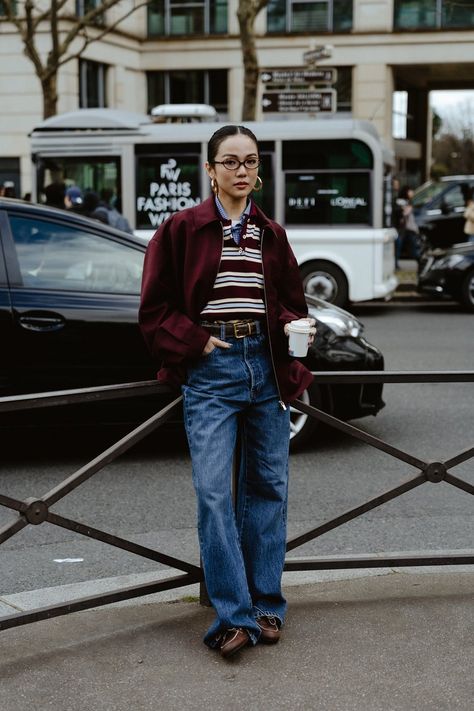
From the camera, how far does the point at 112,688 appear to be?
10.5ft

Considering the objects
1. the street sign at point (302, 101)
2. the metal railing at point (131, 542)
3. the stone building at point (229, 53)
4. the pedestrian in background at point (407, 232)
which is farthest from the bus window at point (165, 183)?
the stone building at point (229, 53)

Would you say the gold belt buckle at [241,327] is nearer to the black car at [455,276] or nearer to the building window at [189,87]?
the black car at [455,276]

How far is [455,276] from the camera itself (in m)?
14.8

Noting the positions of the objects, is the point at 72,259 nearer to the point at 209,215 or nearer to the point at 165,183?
the point at 209,215

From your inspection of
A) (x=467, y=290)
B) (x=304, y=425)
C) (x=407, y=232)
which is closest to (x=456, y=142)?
(x=407, y=232)

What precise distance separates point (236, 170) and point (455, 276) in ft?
38.9

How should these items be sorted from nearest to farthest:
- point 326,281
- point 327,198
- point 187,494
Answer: point 187,494 → point 327,198 → point 326,281

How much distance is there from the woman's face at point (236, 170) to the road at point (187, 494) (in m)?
2.04

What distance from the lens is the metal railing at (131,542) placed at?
341 centimetres

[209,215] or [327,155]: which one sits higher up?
[327,155]

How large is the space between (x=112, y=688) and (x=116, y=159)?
11.9 meters

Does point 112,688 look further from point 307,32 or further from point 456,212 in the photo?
point 307,32

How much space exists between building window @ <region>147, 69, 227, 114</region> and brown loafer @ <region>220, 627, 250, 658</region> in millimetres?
30563

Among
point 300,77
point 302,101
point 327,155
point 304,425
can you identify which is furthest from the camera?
point 300,77
